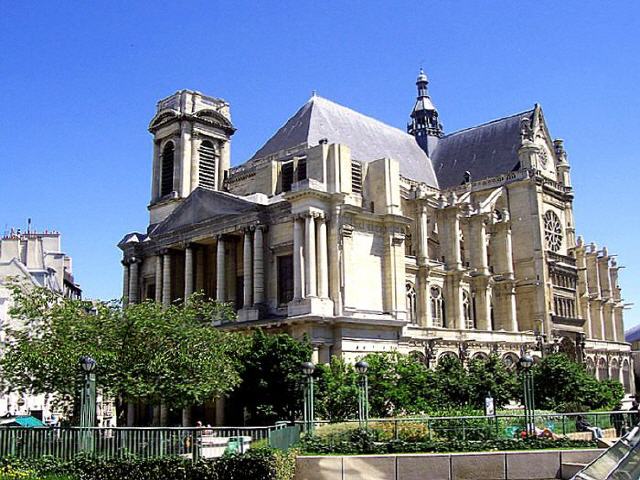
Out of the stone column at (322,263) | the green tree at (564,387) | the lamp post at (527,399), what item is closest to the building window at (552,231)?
the green tree at (564,387)

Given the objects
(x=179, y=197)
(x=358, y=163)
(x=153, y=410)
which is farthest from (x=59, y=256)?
(x=358, y=163)

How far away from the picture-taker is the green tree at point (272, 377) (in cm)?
3572

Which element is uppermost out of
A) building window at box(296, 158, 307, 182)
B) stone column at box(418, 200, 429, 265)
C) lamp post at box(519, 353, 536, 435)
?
building window at box(296, 158, 307, 182)

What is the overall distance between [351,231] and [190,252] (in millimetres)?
11656

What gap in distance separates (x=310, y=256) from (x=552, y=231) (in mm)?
36039

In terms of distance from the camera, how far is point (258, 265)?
44.2 metres

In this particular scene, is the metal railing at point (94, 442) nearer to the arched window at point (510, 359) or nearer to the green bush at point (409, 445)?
the green bush at point (409, 445)

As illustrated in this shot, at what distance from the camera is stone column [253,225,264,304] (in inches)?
1731

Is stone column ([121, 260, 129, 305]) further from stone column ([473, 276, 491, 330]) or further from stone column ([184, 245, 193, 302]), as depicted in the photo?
stone column ([473, 276, 491, 330])

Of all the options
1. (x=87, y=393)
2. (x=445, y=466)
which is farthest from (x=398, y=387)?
(x=87, y=393)

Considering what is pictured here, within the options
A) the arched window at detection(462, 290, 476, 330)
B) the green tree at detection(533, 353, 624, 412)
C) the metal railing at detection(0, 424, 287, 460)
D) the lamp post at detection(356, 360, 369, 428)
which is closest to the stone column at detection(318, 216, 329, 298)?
the lamp post at detection(356, 360, 369, 428)

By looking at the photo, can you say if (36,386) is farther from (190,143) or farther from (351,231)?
(190,143)

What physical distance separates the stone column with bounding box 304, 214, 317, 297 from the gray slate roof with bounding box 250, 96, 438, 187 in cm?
1101

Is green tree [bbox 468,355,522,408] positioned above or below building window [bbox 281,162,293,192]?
below
